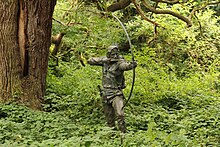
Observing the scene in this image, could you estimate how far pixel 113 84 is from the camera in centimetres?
741

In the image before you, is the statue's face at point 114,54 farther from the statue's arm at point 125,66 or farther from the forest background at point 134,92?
the forest background at point 134,92

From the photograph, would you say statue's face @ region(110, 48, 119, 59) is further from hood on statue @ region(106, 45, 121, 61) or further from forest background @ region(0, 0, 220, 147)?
forest background @ region(0, 0, 220, 147)

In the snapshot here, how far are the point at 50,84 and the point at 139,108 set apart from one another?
9.08ft

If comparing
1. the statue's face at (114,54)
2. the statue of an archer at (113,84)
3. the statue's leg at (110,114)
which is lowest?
the statue's leg at (110,114)

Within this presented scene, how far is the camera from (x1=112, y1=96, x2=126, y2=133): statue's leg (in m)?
7.14

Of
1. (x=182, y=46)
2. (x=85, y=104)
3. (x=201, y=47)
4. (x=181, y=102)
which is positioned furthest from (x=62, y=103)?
(x=201, y=47)

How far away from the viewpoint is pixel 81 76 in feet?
35.9

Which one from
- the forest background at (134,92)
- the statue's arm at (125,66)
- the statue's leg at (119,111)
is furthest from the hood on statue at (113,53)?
the forest background at (134,92)

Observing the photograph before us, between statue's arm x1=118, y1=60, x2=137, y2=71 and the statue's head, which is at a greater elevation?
the statue's head

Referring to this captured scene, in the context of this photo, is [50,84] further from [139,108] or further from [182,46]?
[182,46]

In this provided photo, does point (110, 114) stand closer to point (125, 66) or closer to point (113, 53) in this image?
point (125, 66)

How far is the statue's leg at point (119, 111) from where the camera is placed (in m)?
7.14

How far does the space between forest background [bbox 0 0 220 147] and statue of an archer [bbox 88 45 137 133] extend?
Answer: 0.33 m

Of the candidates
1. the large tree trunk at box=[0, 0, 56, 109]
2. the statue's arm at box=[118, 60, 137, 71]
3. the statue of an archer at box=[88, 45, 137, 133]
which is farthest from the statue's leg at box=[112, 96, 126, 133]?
the large tree trunk at box=[0, 0, 56, 109]
